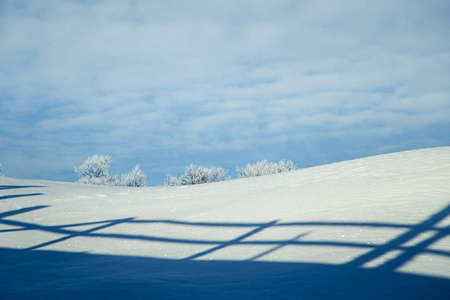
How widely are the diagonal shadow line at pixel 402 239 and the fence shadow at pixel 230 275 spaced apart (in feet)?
0.04

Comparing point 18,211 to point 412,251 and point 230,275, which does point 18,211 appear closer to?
point 230,275

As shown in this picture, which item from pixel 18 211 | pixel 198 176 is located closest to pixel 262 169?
pixel 198 176

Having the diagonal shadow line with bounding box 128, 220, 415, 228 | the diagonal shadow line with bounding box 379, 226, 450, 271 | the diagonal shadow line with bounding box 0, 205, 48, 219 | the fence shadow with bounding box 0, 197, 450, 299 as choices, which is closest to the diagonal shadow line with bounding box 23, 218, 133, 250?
the fence shadow with bounding box 0, 197, 450, 299

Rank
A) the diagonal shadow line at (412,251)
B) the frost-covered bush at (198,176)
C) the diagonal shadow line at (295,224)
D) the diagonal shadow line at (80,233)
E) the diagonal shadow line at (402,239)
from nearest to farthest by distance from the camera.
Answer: the diagonal shadow line at (412,251), the diagonal shadow line at (402,239), the diagonal shadow line at (295,224), the diagonal shadow line at (80,233), the frost-covered bush at (198,176)

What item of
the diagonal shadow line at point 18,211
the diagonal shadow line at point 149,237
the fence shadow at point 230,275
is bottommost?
the fence shadow at point 230,275

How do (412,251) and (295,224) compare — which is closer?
(412,251)

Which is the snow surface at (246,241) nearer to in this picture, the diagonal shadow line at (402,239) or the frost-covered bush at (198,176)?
the diagonal shadow line at (402,239)

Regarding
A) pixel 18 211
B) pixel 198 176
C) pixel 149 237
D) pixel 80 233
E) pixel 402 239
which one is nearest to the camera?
pixel 402 239

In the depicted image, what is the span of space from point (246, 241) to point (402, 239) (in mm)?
2272

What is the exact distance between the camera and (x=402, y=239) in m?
5.38

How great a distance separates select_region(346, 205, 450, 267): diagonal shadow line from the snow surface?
0.01 m

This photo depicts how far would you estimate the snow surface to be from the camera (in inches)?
161

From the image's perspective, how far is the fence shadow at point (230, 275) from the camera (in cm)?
388

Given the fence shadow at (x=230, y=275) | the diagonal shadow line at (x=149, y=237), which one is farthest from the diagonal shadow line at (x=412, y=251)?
the diagonal shadow line at (x=149, y=237)
